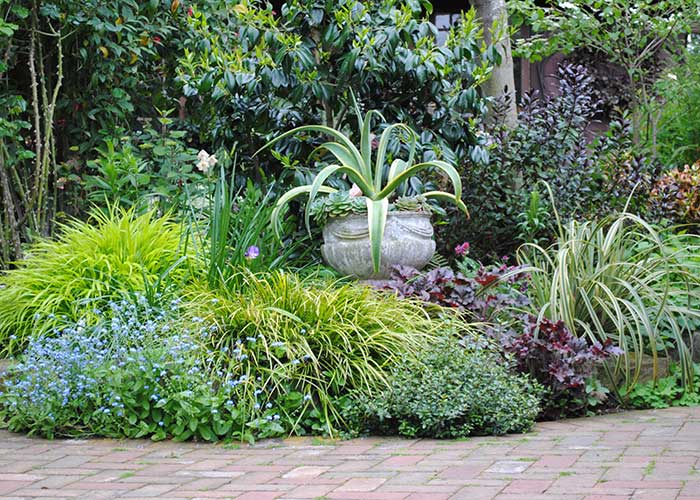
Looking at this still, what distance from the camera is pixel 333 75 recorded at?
266 inches

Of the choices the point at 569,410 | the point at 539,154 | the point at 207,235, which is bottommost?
the point at 569,410

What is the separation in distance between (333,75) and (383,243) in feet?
5.22

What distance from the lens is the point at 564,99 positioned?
749cm

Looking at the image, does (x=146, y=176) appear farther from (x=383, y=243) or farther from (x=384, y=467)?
(x=384, y=467)

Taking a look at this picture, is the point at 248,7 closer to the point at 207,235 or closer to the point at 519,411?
the point at 207,235

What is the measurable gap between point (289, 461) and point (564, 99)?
4514 millimetres

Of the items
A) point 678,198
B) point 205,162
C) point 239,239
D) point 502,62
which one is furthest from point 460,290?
point 502,62

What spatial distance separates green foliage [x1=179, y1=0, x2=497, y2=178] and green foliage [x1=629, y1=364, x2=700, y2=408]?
227cm

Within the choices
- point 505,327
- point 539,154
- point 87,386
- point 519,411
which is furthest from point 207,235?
point 539,154

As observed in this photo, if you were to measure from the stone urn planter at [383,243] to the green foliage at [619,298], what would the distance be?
0.74m

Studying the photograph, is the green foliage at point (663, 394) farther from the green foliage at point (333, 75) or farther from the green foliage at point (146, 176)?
the green foliage at point (146, 176)

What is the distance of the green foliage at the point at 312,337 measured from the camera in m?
4.62

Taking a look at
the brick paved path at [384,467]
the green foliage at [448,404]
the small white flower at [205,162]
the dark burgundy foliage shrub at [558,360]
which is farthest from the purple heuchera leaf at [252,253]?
the dark burgundy foliage shrub at [558,360]

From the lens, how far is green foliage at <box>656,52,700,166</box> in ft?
30.5
